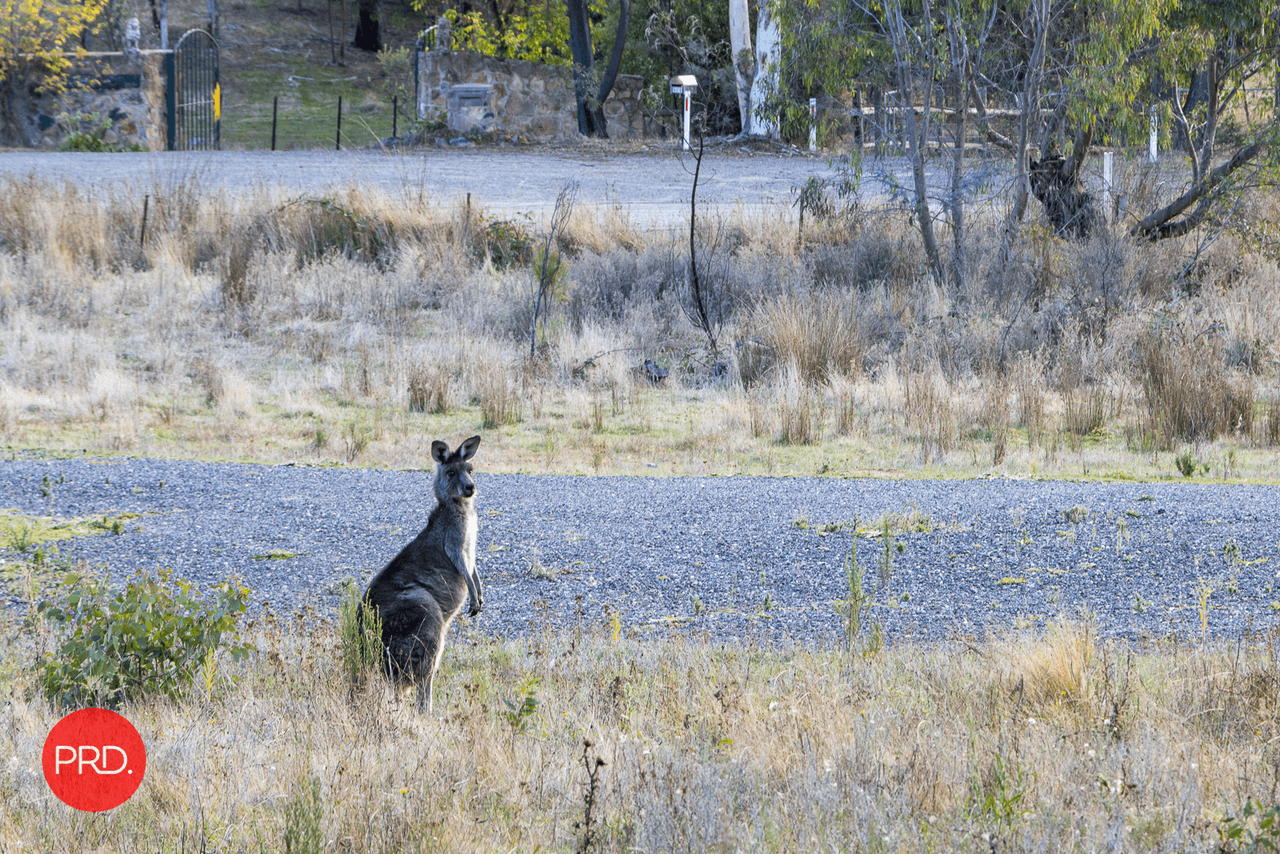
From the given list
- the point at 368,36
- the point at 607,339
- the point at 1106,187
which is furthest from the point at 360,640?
the point at 368,36

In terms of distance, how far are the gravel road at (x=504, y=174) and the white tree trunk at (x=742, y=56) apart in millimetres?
3779

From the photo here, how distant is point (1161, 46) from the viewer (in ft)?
48.3

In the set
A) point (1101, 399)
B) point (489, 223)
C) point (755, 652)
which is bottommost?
point (755, 652)

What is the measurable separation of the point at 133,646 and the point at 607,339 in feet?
33.2

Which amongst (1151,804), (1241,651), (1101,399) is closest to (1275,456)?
(1101,399)

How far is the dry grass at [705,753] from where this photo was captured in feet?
11.6

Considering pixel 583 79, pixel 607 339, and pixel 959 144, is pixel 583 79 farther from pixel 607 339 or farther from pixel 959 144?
pixel 607 339

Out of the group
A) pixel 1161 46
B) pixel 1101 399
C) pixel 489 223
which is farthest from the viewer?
pixel 489 223

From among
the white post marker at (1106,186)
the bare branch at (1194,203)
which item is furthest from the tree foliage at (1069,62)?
the white post marker at (1106,186)

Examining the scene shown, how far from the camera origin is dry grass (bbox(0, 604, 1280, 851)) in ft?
11.6

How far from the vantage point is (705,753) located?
408cm

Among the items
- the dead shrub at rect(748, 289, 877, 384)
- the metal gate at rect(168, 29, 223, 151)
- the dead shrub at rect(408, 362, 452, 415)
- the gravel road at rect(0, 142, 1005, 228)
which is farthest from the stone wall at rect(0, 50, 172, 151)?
the dead shrub at rect(748, 289, 877, 384)

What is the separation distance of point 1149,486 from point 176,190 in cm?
1511

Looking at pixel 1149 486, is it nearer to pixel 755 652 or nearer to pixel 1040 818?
pixel 755 652
